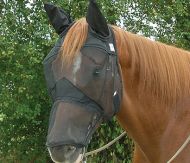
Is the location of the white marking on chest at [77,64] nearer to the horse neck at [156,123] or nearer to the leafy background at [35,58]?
the horse neck at [156,123]

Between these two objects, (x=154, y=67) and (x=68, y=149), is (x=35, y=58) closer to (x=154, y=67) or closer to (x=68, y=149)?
(x=154, y=67)

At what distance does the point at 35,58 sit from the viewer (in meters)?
7.53

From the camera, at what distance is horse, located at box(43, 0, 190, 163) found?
290 centimetres

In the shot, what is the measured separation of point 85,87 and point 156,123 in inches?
27.8

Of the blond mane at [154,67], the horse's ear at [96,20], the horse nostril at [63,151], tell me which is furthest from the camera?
the blond mane at [154,67]

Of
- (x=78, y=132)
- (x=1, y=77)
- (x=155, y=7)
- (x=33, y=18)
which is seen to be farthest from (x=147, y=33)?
(x=78, y=132)

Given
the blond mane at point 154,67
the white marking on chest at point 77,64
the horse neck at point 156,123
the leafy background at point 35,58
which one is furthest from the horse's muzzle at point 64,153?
the leafy background at point 35,58

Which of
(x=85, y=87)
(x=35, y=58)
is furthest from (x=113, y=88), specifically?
(x=35, y=58)

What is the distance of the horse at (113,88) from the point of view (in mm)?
2900

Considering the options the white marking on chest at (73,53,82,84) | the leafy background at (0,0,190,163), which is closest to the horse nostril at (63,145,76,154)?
the white marking on chest at (73,53,82,84)

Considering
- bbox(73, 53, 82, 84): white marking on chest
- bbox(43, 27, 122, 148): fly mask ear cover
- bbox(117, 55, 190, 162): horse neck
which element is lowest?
bbox(117, 55, 190, 162): horse neck

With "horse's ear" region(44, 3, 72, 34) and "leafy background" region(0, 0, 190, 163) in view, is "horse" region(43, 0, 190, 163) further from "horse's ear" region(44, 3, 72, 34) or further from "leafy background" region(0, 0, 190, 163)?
"leafy background" region(0, 0, 190, 163)

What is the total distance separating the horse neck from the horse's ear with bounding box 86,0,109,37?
446 millimetres

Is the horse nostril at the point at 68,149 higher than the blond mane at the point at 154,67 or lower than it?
lower
